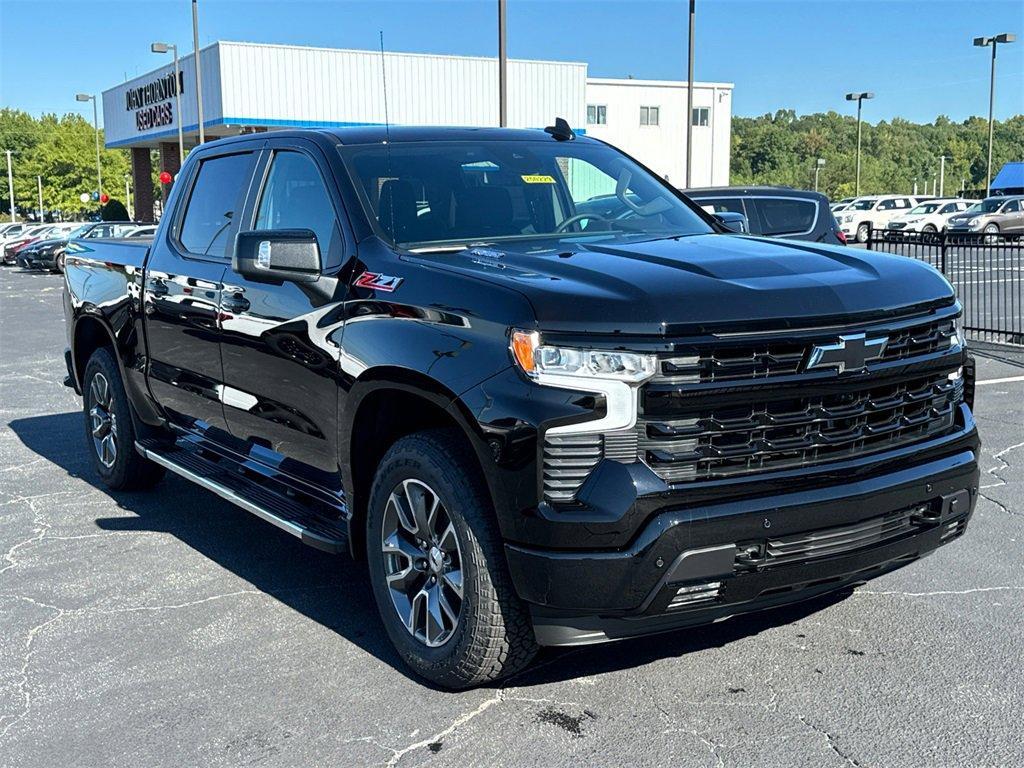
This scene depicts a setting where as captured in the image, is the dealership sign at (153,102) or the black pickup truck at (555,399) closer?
the black pickup truck at (555,399)

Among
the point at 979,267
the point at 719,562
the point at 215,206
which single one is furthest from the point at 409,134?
the point at 979,267

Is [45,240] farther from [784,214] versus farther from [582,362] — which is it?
[582,362]

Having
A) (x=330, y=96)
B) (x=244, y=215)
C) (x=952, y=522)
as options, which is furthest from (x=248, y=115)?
(x=952, y=522)

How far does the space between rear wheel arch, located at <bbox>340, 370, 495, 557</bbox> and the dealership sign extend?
39355 mm

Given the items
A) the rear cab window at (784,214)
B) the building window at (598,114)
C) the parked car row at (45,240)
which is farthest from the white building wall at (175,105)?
the rear cab window at (784,214)

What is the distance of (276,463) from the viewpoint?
15.8 ft

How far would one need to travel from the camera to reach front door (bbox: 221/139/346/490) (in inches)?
169

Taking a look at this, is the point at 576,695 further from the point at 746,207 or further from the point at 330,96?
the point at 330,96

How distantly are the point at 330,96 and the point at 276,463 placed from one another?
3462 cm

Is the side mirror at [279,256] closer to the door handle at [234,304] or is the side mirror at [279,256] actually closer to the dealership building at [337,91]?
the door handle at [234,304]

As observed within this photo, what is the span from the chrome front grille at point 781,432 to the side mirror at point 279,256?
164 cm

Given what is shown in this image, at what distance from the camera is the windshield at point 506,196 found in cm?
448

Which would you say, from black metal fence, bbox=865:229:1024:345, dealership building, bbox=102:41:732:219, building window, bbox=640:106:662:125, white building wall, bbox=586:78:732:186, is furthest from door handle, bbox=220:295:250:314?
building window, bbox=640:106:662:125

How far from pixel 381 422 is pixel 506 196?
4.18ft
